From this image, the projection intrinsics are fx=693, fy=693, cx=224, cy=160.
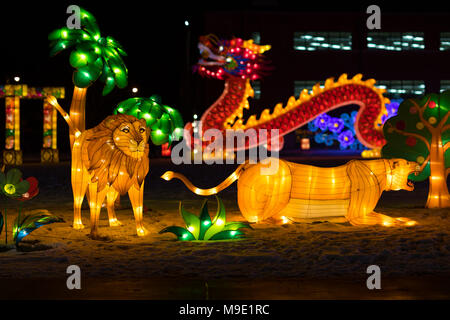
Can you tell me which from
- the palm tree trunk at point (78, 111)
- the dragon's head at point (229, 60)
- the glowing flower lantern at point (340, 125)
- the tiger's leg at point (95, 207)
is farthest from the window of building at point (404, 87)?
the tiger's leg at point (95, 207)

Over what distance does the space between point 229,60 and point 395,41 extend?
869 inches

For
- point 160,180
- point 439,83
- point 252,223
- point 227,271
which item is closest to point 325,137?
point 439,83

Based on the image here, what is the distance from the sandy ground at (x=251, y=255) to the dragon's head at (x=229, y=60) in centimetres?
1565

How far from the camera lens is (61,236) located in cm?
994

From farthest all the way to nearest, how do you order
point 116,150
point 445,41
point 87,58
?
point 445,41 → point 87,58 → point 116,150

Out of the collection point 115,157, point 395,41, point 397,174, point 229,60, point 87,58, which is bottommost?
point 397,174

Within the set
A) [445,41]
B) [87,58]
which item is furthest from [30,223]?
[445,41]

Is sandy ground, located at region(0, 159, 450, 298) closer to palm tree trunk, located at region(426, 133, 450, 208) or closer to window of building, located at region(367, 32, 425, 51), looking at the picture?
palm tree trunk, located at region(426, 133, 450, 208)

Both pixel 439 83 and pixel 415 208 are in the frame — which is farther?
pixel 439 83

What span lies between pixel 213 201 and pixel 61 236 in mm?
5511

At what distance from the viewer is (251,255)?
823cm

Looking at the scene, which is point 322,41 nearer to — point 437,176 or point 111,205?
point 437,176

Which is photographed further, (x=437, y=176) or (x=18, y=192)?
(x=437, y=176)
